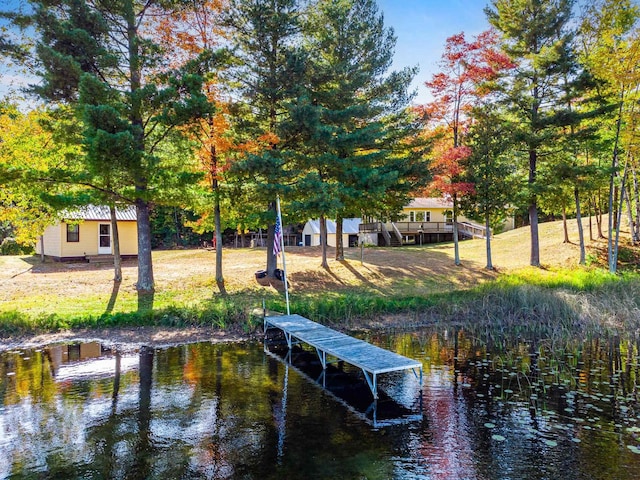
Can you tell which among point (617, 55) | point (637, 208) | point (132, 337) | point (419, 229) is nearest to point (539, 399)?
point (132, 337)

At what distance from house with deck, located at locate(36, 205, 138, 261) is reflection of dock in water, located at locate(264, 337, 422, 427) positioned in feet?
54.0

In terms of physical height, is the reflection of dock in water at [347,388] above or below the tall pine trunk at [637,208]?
below

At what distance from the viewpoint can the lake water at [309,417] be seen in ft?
17.1

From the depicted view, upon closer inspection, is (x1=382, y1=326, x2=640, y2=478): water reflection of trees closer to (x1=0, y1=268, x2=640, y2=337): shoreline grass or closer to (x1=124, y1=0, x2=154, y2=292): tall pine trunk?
(x1=0, y1=268, x2=640, y2=337): shoreline grass

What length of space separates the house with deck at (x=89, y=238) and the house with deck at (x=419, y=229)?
16.3 metres

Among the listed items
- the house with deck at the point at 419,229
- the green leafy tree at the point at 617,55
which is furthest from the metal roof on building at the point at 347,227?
the green leafy tree at the point at 617,55

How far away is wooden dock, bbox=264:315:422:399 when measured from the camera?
7305 millimetres

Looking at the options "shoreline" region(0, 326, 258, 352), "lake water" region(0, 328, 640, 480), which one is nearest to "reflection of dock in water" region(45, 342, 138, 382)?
"lake water" region(0, 328, 640, 480)

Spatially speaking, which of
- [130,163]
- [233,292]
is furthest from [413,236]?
[130,163]

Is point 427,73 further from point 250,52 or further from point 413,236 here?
point 413,236

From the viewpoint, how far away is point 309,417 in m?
6.70

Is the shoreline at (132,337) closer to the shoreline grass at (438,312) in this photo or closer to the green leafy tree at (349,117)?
the shoreline grass at (438,312)

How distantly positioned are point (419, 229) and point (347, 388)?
26.9 m

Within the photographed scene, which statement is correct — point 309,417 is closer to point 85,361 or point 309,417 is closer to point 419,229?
point 85,361
